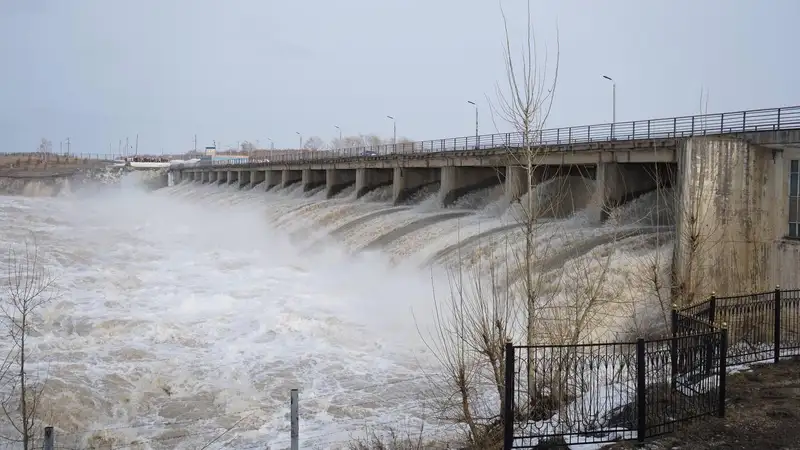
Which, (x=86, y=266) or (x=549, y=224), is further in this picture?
(x=86, y=266)

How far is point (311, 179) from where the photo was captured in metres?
59.7

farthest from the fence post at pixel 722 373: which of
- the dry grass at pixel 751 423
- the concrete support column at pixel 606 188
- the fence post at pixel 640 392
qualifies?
the concrete support column at pixel 606 188

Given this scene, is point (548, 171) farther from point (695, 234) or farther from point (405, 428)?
point (405, 428)

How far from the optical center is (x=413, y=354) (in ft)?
55.3

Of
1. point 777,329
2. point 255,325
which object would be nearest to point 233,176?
point 255,325

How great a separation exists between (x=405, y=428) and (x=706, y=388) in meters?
5.03

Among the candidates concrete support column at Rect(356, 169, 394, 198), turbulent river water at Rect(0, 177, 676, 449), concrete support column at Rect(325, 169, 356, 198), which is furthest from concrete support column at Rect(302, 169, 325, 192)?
turbulent river water at Rect(0, 177, 676, 449)

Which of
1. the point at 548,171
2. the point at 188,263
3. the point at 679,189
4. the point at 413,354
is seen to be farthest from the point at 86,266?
the point at 679,189

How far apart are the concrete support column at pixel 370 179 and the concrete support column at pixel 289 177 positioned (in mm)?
18962

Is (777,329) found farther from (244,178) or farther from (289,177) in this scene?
(244,178)

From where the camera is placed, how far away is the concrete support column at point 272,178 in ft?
227

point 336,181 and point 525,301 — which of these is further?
point 336,181

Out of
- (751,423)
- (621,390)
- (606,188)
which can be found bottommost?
(751,423)

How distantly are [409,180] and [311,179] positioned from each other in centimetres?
1957
